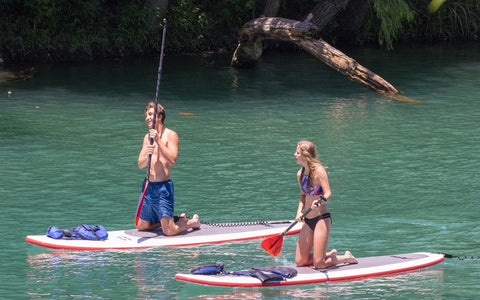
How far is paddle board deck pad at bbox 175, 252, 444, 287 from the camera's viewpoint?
880 cm

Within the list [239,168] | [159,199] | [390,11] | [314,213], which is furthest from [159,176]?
[390,11]

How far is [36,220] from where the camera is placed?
11.1m

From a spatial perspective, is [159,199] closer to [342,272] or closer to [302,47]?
[342,272]

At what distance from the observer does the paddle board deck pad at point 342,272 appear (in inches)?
347

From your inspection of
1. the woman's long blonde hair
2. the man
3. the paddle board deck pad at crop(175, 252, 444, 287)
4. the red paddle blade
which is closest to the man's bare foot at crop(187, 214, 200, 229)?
the man

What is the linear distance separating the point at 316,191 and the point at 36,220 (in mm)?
4221

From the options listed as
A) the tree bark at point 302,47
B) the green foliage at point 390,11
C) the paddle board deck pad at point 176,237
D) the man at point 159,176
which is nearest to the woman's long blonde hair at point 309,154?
the paddle board deck pad at point 176,237

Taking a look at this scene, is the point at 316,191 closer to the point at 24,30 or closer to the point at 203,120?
the point at 203,120

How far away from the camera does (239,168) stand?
14.0 m

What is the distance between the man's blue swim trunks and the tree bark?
11.4 m

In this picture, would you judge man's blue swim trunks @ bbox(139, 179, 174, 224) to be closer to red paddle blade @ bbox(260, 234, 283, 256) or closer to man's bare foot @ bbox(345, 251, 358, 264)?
red paddle blade @ bbox(260, 234, 283, 256)

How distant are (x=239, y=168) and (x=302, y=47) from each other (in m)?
8.67

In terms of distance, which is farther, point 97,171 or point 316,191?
point 97,171

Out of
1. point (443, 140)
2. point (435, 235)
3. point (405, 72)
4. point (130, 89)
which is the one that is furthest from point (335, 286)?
point (405, 72)
